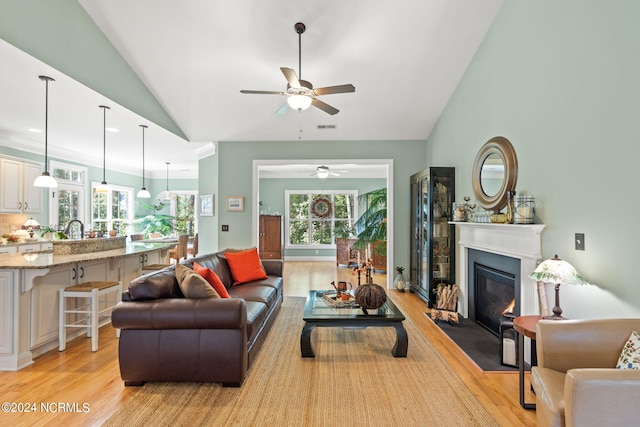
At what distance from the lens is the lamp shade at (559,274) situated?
2295 millimetres

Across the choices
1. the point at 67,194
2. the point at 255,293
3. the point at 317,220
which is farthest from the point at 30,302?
the point at 317,220

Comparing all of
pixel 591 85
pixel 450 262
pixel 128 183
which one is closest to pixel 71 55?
pixel 591 85

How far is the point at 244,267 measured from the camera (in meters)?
4.29

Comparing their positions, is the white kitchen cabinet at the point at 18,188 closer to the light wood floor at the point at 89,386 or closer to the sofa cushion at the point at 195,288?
the light wood floor at the point at 89,386

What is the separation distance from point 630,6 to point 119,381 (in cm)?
437

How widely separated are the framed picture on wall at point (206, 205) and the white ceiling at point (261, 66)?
111 centimetres

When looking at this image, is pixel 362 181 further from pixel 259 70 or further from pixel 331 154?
pixel 259 70

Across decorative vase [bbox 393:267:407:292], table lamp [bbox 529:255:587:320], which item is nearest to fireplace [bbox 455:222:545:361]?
table lamp [bbox 529:255:587:320]

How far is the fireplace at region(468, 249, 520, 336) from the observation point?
10.7 feet

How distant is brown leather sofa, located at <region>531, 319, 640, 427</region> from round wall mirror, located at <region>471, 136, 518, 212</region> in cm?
179

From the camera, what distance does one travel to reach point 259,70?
173 inches

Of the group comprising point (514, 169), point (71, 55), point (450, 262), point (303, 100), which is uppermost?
point (71, 55)

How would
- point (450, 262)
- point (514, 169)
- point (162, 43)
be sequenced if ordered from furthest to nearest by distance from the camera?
point (450, 262)
point (162, 43)
point (514, 169)

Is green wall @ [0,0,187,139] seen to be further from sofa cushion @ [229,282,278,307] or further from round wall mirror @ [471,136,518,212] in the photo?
round wall mirror @ [471,136,518,212]
